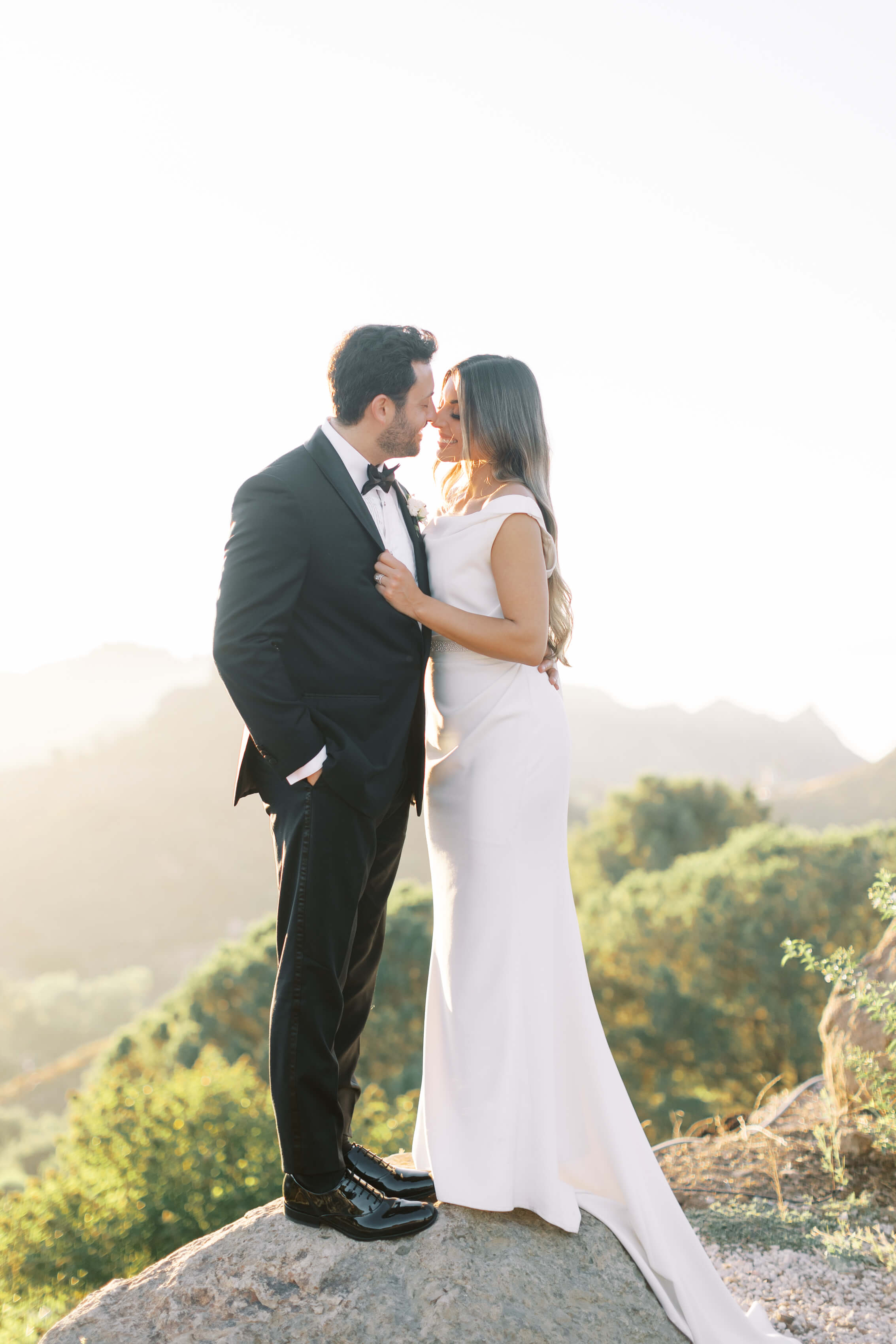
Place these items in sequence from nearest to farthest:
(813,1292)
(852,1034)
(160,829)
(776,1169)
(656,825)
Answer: (813,1292) < (776,1169) < (852,1034) < (656,825) < (160,829)

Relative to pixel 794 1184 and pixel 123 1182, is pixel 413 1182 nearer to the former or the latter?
pixel 794 1184

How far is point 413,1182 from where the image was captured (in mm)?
2932

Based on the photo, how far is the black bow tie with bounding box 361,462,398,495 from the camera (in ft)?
9.36

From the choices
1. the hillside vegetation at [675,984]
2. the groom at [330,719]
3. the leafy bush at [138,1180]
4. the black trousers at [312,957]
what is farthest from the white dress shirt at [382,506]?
the hillside vegetation at [675,984]

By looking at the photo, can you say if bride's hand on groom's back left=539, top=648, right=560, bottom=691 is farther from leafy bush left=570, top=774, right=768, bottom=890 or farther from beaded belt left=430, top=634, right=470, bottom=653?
leafy bush left=570, top=774, right=768, bottom=890

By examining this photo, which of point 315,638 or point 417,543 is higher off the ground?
point 417,543

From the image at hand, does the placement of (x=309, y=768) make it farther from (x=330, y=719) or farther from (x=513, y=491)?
(x=513, y=491)

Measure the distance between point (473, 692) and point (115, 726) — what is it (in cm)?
7796

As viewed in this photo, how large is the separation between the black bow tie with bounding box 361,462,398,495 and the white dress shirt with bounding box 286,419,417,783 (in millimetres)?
10

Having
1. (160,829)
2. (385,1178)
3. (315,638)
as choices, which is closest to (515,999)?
(385,1178)

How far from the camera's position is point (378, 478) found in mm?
2855

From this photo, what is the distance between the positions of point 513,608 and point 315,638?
62cm

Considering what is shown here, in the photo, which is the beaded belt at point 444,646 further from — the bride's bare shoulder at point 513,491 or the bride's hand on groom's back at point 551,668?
the bride's bare shoulder at point 513,491

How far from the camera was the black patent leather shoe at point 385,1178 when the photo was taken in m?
2.88
